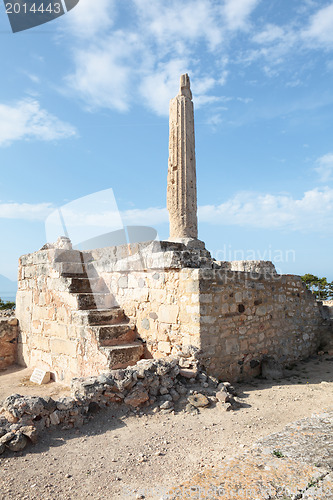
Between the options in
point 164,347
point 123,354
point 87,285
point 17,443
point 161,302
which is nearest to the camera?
point 17,443

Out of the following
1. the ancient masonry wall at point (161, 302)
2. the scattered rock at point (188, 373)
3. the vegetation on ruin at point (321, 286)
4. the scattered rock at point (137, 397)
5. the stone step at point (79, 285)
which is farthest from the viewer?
the vegetation on ruin at point (321, 286)

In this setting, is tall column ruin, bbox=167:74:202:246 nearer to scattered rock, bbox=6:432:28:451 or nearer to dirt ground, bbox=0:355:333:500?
dirt ground, bbox=0:355:333:500

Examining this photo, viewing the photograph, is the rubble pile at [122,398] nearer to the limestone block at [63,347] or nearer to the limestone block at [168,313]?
the limestone block at [168,313]

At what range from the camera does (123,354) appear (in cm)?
470

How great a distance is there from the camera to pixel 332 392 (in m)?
4.51

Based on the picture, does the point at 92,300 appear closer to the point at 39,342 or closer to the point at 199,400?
the point at 39,342

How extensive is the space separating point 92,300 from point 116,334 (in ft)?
2.58

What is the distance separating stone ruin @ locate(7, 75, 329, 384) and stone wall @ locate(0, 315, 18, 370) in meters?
0.19

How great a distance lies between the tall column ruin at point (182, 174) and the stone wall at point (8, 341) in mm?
5958

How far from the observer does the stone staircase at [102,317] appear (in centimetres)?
473

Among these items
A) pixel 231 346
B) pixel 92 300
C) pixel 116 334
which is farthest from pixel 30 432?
pixel 231 346

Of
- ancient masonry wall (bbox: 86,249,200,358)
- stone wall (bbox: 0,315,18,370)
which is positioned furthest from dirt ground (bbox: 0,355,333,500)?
stone wall (bbox: 0,315,18,370)

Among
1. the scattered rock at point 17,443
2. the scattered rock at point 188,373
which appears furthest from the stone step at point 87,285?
the scattered rock at point 17,443

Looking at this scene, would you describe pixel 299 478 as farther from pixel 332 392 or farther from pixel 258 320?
pixel 258 320
